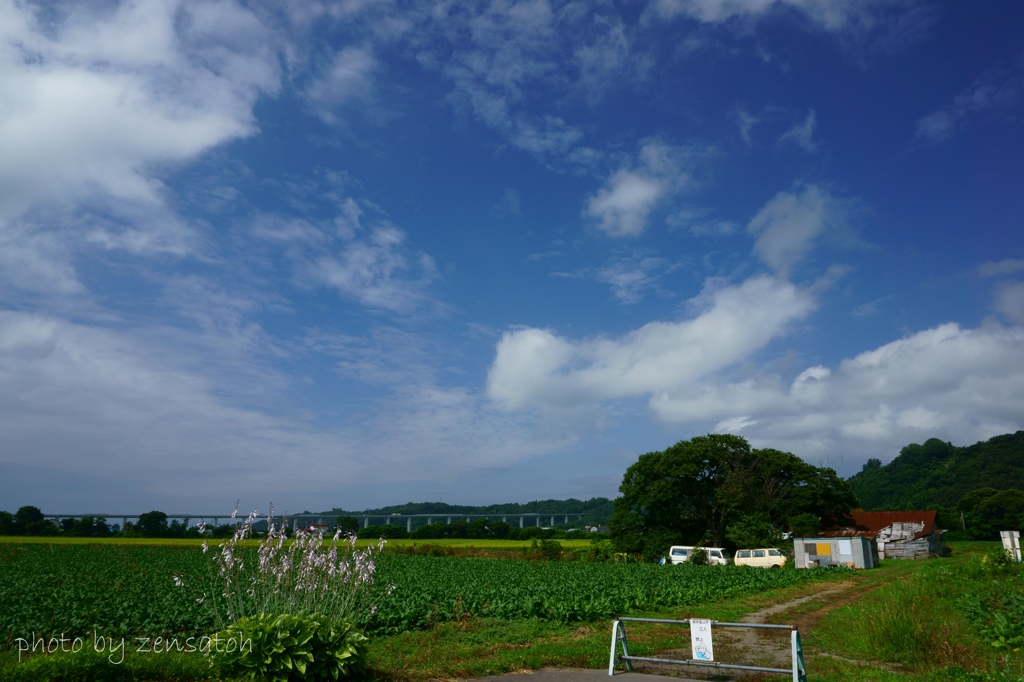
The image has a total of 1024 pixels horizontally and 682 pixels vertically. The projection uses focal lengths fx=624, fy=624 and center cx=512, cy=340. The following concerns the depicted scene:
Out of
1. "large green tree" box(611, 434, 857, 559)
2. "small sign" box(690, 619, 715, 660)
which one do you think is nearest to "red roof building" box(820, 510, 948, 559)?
"large green tree" box(611, 434, 857, 559)

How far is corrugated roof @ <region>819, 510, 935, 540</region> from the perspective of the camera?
4666cm

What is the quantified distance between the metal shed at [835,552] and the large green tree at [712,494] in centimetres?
858

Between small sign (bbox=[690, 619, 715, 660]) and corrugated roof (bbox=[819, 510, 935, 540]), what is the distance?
1699 inches

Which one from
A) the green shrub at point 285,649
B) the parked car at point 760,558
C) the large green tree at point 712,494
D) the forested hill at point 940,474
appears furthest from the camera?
the forested hill at point 940,474

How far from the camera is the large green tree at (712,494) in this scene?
48625 millimetres

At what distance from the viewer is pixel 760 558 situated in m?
38.8

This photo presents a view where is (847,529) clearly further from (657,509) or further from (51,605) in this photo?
(51,605)

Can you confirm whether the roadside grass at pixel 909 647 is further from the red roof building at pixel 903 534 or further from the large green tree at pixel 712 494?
the large green tree at pixel 712 494

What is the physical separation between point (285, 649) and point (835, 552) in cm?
3868

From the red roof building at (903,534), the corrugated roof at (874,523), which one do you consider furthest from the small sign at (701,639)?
the corrugated roof at (874,523)

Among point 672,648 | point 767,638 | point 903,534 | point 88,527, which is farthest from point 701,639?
point 88,527

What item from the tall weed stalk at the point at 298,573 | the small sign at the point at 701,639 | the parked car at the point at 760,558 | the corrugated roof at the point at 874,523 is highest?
the tall weed stalk at the point at 298,573

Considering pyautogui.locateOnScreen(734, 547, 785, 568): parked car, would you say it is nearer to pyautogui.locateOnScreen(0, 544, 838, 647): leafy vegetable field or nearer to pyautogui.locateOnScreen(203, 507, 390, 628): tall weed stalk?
pyautogui.locateOnScreen(0, 544, 838, 647): leafy vegetable field

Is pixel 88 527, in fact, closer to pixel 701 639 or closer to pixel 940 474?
pixel 701 639
